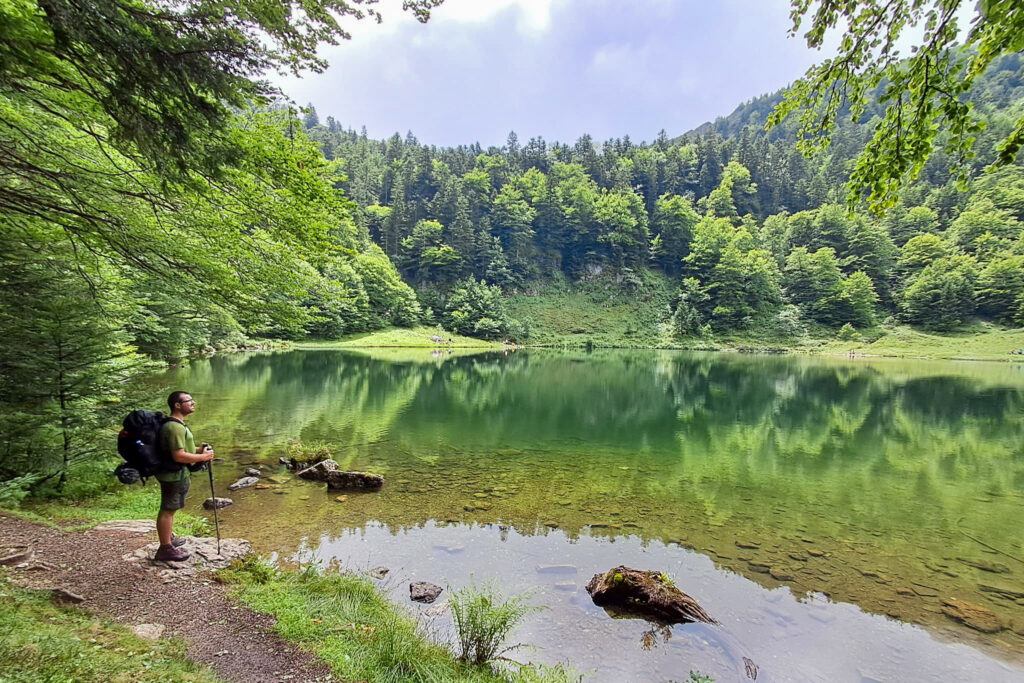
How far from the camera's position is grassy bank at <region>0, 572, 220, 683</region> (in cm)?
276

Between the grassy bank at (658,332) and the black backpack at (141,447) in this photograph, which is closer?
the black backpack at (141,447)

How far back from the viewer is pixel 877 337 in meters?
59.8

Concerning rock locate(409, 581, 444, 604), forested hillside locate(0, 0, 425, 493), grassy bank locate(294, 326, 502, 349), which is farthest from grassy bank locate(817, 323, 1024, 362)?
forested hillside locate(0, 0, 425, 493)

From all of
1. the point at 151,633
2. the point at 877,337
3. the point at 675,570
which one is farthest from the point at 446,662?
the point at 877,337

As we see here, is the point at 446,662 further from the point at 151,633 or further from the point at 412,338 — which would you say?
the point at 412,338

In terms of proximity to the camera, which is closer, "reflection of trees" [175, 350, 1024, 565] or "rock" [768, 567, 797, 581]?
"rock" [768, 567, 797, 581]

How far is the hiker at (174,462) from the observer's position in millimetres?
5277

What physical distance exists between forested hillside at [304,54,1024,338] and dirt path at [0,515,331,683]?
60.2 m

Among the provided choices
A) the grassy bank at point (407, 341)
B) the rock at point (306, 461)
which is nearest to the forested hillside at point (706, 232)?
the grassy bank at point (407, 341)

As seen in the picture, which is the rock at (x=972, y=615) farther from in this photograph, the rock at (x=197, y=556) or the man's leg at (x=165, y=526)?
the man's leg at (x=165, y=526)

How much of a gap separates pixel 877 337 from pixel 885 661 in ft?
229

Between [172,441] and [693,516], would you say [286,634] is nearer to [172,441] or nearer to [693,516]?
[172,441]

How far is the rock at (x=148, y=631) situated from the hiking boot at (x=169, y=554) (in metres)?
1.65

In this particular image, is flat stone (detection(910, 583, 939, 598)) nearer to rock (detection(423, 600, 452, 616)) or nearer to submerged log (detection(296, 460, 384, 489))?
rock (detection(423, 600, 452, 616))
